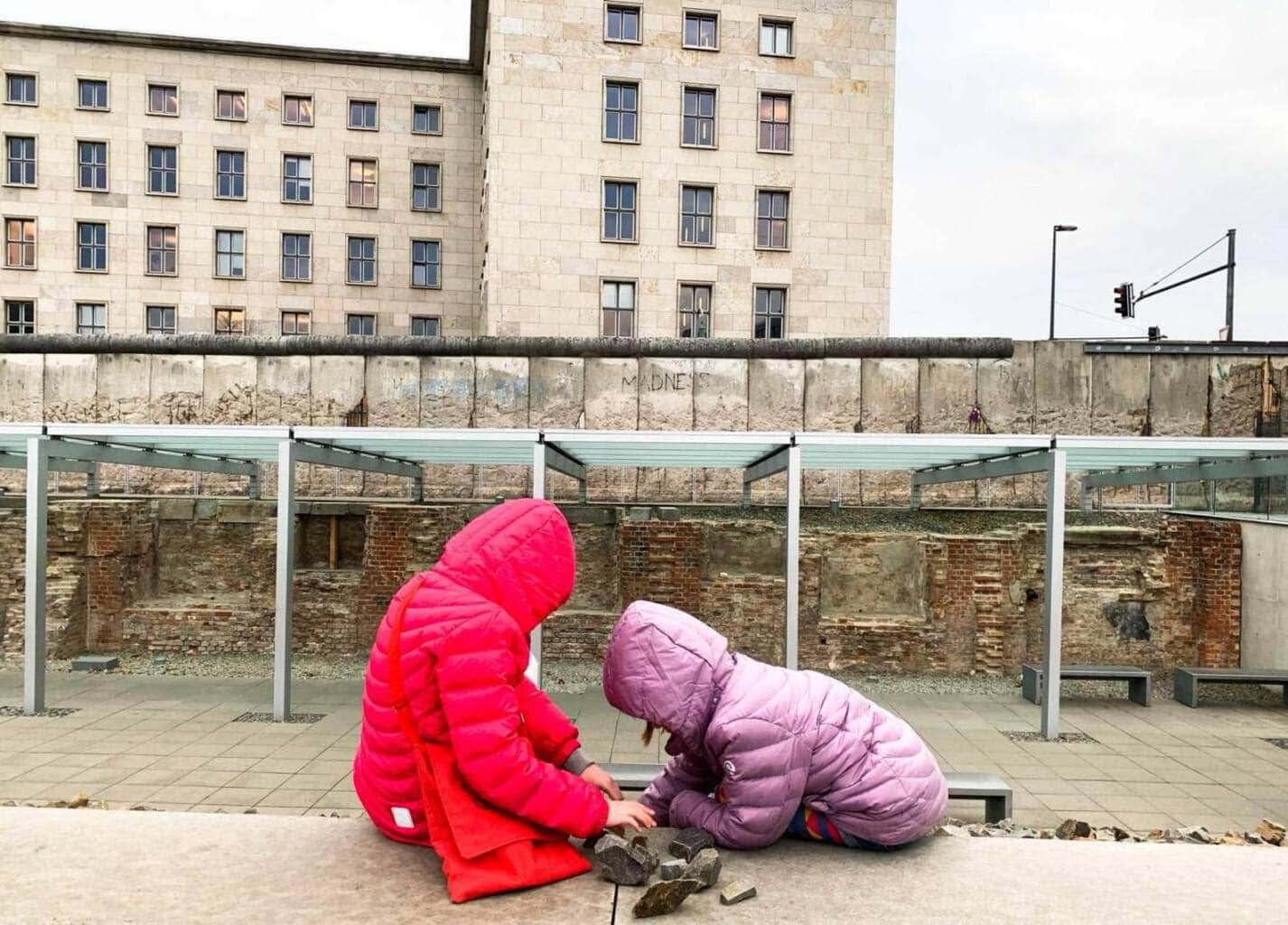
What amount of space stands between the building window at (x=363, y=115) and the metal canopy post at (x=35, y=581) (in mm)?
25442

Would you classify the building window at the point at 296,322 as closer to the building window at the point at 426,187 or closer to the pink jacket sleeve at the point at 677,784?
the building window at the point at 426,187

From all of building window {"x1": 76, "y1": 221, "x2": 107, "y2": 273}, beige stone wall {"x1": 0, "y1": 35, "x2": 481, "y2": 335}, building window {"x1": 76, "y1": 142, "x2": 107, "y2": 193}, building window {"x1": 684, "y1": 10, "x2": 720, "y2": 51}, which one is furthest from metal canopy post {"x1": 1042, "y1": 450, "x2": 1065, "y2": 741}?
building window {"x1": 76, "y1": 142, "x2": 107, "y2": 193}

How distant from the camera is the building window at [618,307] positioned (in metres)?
23.8

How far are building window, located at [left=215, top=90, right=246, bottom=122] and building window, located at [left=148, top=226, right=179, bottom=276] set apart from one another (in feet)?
14.6

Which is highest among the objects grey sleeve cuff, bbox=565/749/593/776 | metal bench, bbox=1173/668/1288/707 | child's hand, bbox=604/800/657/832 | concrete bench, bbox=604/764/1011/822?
grey sleeve cuff, bbox=565/749/593/776

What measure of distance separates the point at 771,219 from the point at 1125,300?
9851 mm

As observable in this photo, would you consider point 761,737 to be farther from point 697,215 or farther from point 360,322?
point 360,322

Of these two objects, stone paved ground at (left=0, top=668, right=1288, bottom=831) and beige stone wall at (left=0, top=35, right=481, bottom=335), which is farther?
beige stone wall at (left=0, top=35, right=481, bottom=335)

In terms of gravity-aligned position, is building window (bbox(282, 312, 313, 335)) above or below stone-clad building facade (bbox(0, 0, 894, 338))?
below

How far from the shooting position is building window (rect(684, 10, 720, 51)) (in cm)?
2412

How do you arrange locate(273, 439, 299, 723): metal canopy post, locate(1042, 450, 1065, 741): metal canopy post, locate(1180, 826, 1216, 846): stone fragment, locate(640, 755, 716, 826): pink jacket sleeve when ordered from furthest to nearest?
locate(273, 439, 299, 723): metal canopy post, locate(1042, 450, 1065, 741): metal canopy post, locate(1180, 826, 1216, 846): stone fragment, locate(640, 755, 716, 826): pink jacket sleeve

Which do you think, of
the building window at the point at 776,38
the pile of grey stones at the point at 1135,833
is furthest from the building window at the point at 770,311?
the pile of grey stones at the point at 1135,833

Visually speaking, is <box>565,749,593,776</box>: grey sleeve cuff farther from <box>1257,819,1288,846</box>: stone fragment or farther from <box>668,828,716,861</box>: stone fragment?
<box>1257,819,1288,846</box>: stone fragment

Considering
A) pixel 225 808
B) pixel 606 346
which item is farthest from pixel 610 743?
pixel 606 346
